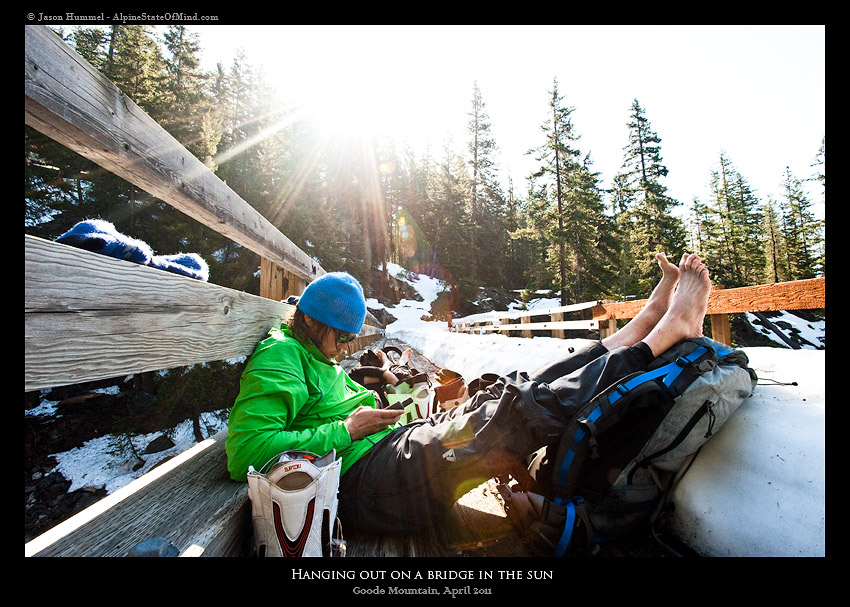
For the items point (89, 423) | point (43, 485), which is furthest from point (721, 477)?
point (89, 423)

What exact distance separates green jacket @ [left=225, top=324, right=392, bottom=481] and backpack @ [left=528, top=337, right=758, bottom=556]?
32.6 inches

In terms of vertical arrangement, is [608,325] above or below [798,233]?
below

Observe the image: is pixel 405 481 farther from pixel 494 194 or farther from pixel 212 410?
pixel 494 194

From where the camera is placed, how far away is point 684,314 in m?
1.69

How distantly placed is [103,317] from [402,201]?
38.3 metres

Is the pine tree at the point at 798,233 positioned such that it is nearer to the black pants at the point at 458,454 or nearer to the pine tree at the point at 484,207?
the pine tree at the point at 484,207

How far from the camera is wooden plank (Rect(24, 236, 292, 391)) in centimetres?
78

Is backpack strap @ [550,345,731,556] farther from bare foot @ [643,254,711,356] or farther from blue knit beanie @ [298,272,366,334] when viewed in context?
blue knit beanie @ [298,272,366,334]

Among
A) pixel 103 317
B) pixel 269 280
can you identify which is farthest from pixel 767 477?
pixel 269 280

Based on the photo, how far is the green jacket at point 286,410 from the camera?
4.06ft

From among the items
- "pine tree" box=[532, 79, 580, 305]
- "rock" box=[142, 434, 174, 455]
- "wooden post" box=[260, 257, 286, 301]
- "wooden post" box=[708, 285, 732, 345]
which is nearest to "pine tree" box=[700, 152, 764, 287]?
"pine tree" box=[532, 79, 580, 305]

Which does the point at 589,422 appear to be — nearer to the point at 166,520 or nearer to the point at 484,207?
the point at 166,520
